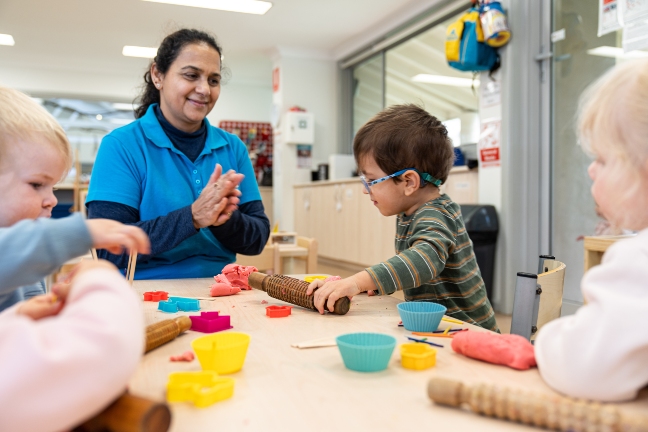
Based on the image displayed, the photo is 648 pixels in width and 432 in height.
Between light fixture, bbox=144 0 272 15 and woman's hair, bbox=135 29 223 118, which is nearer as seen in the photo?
woman's hair, bbox=135 29 223 118

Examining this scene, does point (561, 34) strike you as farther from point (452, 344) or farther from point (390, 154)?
point (452, 344)

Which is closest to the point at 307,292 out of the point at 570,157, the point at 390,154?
the point at 390,154

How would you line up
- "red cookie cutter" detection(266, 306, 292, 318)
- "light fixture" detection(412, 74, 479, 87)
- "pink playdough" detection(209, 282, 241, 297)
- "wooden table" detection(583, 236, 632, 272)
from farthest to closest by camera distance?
"light fixture" detection(412, 74, 479, 87) < "wooden table" detection(583, 236, 632, 272) < "pink playdough" detection(209, 282, 241, 297) < "red cookie cutter" detection(266, 306, 292, 318)

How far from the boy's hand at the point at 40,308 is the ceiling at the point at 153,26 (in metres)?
4.15

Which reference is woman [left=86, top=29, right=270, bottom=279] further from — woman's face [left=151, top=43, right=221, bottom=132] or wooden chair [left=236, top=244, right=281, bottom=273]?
wooden chair [left=236, top=244, right=281, bottom=273]

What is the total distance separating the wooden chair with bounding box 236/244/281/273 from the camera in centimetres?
243

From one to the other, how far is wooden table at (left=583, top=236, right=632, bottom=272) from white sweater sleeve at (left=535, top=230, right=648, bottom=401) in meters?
1.56

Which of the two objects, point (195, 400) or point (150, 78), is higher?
point (150, 78)

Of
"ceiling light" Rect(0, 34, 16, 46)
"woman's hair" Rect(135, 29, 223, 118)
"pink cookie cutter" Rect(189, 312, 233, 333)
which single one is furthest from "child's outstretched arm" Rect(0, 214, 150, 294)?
"ceiling light" Rect(0, 34, 16, 46)

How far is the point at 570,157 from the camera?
355 centimetres

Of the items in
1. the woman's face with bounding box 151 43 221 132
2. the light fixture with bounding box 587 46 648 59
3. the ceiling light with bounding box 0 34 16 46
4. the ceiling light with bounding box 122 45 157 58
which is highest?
the ceiling light with bounding box 122 45 157 58

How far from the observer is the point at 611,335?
0.56 meters

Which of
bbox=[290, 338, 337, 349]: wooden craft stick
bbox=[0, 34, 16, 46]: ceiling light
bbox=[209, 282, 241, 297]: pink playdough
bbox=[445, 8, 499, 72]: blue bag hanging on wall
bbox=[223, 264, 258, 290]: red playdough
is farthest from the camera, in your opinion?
bbox=[0, 34, 16, 46]: ceiling light

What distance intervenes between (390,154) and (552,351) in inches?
35.1
